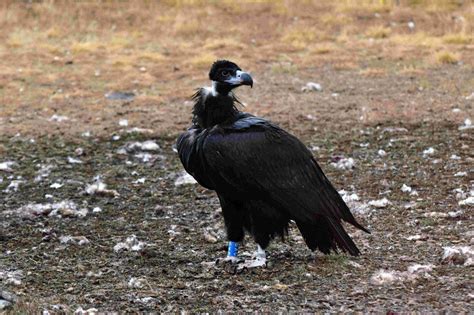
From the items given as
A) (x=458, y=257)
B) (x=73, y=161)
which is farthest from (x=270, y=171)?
(x=73, y=161)

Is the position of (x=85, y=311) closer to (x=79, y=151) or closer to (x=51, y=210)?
(x=51, y=210)

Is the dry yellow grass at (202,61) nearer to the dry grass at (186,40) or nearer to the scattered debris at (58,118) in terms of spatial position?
the dry grass at (186,40)

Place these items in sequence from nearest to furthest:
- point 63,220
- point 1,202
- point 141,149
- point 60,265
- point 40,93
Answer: point 60,265, point 63,220, point 1,202, point 141,149, point 40,93

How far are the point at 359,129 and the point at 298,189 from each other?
177 inches

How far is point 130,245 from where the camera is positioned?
6113mm

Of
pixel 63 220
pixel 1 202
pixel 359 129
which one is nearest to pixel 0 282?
pixel 63 220

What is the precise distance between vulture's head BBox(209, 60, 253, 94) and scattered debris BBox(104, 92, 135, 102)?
6.40 meters

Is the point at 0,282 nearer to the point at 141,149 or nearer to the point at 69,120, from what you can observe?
the point at 141,149

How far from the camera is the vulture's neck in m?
5.61

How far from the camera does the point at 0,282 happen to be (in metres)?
5.29

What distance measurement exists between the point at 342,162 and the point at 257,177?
3200 mm

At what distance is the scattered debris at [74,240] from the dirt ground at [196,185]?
0.02m

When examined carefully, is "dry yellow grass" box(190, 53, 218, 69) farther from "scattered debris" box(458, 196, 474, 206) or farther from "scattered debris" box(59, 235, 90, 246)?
"scattered debris" box(59, 235, 90, 246)

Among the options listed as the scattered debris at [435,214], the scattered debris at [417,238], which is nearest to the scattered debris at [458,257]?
the scattered debris at [417,238]
